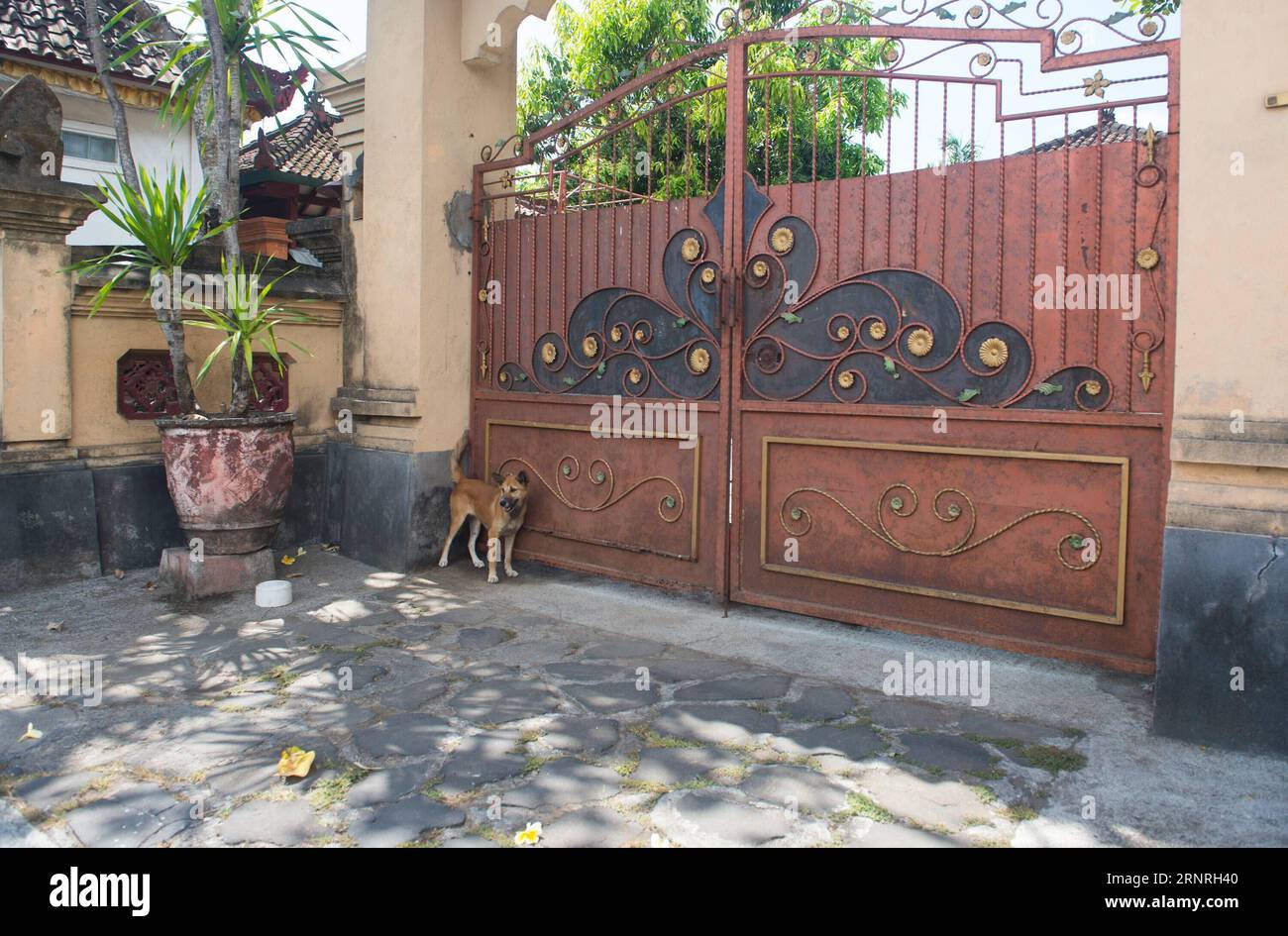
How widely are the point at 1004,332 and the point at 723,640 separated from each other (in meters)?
1.98

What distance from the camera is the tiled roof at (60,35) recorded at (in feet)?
37.5

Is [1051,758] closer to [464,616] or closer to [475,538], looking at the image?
[464,616]

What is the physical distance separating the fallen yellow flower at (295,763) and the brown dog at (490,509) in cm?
286

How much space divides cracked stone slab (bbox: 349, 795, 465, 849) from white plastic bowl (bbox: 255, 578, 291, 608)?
2815 millimetres

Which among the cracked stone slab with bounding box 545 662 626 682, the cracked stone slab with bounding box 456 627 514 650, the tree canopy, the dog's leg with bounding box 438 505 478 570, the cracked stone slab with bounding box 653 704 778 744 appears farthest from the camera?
the tree canopy

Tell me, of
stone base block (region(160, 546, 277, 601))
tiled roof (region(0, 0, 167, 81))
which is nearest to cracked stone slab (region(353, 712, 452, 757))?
stone base block (region(160, 546, 277, 601))

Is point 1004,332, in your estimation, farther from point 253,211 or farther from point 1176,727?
point 253,211

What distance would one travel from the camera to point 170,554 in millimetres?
5785

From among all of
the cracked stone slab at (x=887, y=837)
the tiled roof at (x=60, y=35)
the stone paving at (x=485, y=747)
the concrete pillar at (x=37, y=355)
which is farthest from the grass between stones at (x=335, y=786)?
the tiled roof at (x=60, y=35)

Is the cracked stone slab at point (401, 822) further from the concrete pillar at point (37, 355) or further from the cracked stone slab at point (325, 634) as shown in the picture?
the concrete pillar at point (37, 355)

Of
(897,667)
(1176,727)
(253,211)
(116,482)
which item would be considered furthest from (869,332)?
(253,211)

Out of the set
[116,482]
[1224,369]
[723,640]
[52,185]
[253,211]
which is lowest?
[723,640]

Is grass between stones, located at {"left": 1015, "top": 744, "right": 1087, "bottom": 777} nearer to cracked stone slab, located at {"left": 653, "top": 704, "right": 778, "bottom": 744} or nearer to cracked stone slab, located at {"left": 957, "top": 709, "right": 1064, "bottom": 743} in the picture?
cracked stone slab, located at {"left": 957, "top": 709, "right": 1064, "bottom": 743}

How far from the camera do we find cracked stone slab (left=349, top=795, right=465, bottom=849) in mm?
2773
